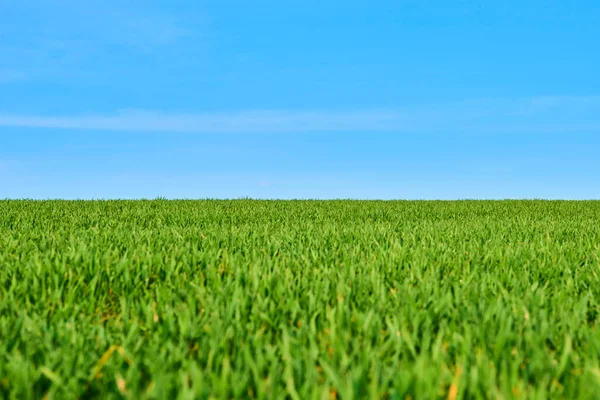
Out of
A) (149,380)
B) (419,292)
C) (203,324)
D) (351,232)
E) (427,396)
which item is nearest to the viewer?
(427,396)

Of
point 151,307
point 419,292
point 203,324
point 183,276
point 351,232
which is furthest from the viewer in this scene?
point 351,232

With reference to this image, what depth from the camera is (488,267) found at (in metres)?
4.12

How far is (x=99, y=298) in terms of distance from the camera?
10.5 ft

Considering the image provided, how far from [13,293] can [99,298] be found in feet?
1.63

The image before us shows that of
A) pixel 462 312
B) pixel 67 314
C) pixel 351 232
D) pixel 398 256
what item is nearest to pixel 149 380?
pixel 67 314

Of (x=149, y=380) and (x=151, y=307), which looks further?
(x=151, y=307)

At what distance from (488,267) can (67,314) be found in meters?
2.95

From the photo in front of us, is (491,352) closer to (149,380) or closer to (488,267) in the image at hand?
(149,380)

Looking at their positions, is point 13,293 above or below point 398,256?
below

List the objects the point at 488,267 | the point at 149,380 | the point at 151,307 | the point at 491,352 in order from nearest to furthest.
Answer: the point at 149,380 < the point at 491,352 < the point at 151,307 < the point at 488,267

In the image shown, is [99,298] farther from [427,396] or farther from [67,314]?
[427,396]

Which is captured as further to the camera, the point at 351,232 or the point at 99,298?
the point at 351,232

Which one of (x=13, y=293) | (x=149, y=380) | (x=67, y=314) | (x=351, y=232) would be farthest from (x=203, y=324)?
(x=351, y=232)

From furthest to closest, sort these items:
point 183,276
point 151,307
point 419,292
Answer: point 183,276, point 419,292, point 151,307
